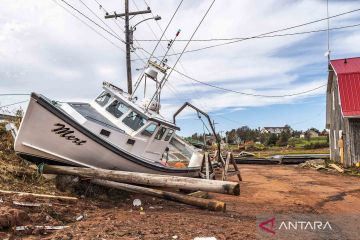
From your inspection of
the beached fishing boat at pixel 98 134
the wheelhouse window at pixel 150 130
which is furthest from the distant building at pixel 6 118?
the wheelhouse window at pixel 150 130

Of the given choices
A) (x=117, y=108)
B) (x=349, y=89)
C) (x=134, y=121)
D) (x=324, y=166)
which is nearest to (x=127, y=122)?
(x=134, y=121)

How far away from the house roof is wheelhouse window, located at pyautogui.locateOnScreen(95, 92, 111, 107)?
540 inches

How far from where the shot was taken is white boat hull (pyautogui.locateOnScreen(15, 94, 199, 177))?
916 cm

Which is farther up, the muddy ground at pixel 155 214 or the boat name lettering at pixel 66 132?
the boat name lettering at pixel 66 132

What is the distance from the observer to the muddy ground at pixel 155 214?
21.4ft

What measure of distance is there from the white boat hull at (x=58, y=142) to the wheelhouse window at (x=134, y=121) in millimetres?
1557

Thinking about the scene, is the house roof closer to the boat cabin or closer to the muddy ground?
the muddy ground

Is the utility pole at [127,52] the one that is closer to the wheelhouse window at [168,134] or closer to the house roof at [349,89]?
the wheelhouse window at [168,134]

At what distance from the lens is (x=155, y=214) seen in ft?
28.3

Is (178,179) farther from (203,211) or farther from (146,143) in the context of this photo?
(146,143)

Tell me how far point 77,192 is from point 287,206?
5730mm

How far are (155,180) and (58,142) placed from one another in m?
2.75

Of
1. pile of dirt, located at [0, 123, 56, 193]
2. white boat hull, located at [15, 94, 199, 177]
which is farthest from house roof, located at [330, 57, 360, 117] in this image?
pile of dirt, located at [0, 123, 56, 193]

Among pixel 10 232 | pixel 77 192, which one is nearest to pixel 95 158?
pixel 77 192
